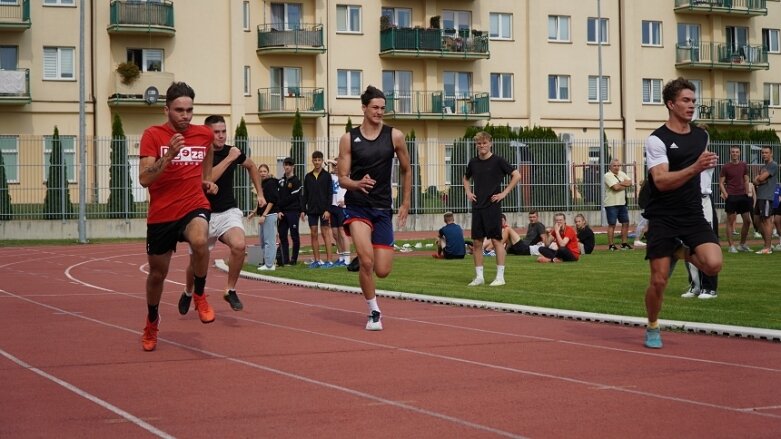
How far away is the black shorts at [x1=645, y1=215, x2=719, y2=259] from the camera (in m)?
10.2

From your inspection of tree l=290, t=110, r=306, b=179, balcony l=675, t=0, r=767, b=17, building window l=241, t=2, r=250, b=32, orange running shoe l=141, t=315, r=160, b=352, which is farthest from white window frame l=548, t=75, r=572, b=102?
orange running shoe l=141, t=315, r=160, b=352

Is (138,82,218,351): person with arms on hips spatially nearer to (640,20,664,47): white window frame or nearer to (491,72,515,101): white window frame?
(491,72,515,101): white window frame

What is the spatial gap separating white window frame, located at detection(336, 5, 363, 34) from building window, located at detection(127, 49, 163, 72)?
29.6ft

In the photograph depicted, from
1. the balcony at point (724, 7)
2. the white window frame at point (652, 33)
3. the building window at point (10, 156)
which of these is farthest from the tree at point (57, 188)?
the balcony at point (724, 7)

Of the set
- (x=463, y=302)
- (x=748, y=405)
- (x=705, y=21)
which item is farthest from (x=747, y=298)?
(x=705, y=21)

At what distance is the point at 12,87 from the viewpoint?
50.8 m

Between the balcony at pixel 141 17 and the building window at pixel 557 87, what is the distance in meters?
20.7

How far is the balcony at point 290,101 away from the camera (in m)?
56.8

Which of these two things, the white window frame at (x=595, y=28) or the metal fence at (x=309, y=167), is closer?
the metal fence at (x=309, y=167)

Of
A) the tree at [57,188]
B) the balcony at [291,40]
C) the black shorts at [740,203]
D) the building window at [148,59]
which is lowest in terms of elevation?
the black shorts at [740,203]

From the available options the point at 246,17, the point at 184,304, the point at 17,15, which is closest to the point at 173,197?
the point at 184,304

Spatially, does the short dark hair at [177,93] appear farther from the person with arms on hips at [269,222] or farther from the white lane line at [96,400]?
the person with arms on hips at [269,222]

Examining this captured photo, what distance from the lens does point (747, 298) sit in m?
15.0

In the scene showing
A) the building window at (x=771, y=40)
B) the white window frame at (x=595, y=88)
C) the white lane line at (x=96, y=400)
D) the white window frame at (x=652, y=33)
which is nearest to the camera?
the white lane line at (x=96, y=400)
